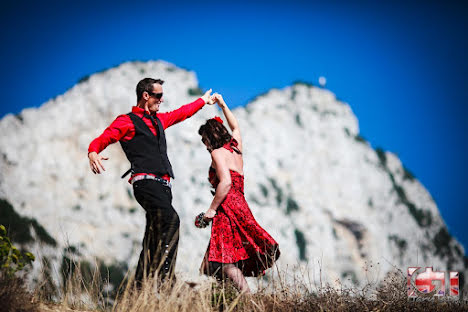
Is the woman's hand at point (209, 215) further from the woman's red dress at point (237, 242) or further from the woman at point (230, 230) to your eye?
the woman's red dress at point (237, 242)

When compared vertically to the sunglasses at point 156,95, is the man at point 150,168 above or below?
below

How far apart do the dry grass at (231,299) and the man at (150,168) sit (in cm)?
30

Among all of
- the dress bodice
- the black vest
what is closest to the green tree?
the black vest

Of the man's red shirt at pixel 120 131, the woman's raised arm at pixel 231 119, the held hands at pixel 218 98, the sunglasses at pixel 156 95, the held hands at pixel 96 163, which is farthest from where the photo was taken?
the held hands at pixel 218 98

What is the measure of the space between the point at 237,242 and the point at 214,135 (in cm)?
123

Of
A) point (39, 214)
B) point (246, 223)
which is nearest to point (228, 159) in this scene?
point (246, 223)

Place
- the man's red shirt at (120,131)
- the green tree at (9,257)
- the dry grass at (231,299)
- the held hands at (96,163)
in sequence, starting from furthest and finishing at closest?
the man's red shirt at (120,131) < the held hands at (96,163) < the dry grass at (231,299) < the green tree at (9,257)

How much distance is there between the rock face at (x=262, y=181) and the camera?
8269 centimetres

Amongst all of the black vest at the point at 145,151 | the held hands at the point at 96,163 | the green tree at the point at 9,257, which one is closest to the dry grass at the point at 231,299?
the green tree at the point at 9,257

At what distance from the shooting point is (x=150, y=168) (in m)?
4.85

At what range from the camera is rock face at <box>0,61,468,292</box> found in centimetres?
8269

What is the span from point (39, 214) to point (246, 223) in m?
81.0
